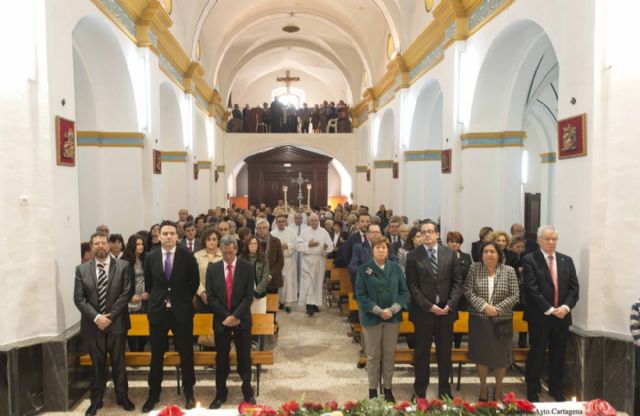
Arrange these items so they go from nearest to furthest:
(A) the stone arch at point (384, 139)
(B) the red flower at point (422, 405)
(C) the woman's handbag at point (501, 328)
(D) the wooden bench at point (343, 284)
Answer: (B) the red flower at point (422, 405), (C) the woman's handbag at point (501, 328), (D) the wooden bench at point (343, 284), (A) the stone arch at point (384, 139)

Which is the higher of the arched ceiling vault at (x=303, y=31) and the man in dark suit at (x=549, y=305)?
Result: the arched ceiling vault at (x=303, y=31)

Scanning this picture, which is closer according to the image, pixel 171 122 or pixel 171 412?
pixel 171 412

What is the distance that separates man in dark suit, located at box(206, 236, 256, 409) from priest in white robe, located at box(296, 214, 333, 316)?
11.7ft

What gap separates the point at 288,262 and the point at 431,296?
4238mm

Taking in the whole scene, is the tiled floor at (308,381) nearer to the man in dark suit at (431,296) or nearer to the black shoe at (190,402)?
the black shoe at (190,402)

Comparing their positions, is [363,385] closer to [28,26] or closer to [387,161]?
[28,26]

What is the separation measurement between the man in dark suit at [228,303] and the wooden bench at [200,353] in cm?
30

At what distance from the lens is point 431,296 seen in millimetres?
4961

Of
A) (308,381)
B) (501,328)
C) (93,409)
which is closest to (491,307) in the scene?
(501,328)

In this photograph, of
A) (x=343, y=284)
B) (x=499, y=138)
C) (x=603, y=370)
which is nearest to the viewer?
(x=603, y=370)

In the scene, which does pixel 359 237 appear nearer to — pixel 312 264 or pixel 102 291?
pixel 312 264

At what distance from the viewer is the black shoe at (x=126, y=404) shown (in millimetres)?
5012

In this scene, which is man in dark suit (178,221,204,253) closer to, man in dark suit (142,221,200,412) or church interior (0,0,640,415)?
church interior (0,0,640,415)

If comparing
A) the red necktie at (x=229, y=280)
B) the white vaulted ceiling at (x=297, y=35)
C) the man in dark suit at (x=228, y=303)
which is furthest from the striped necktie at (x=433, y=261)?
the white vaulted ceiling at (x=297, y=35)
